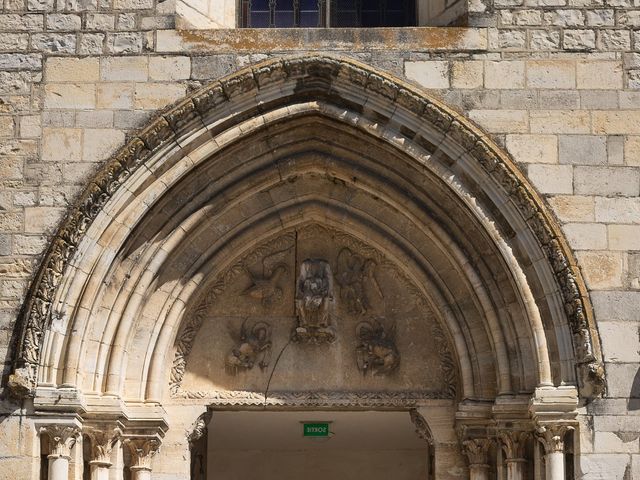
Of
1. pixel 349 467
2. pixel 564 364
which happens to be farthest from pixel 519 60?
pixel 349 467

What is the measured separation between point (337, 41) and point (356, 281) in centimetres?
197

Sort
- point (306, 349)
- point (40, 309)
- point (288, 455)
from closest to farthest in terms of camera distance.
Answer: point (40, 309)
point (306, 349)
point (288, 455)

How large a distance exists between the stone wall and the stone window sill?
0.04ft

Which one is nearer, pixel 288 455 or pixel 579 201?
pixel 579 201

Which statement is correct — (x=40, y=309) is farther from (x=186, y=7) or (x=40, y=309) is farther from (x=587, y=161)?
(x=587, y=161)

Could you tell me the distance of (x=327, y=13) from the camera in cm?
1482

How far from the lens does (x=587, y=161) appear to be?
536 inches

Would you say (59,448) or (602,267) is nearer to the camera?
(59,448)

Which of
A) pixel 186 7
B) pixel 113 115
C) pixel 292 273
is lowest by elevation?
pixel 292 273

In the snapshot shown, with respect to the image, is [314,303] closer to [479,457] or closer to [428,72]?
[479,457]

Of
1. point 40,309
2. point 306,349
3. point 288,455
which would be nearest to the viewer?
point 40,309

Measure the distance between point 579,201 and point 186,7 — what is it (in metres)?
3.48

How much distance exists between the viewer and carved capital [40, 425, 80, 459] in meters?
13.1

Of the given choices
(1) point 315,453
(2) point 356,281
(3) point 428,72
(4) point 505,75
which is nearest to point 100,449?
(2) point 356,281
